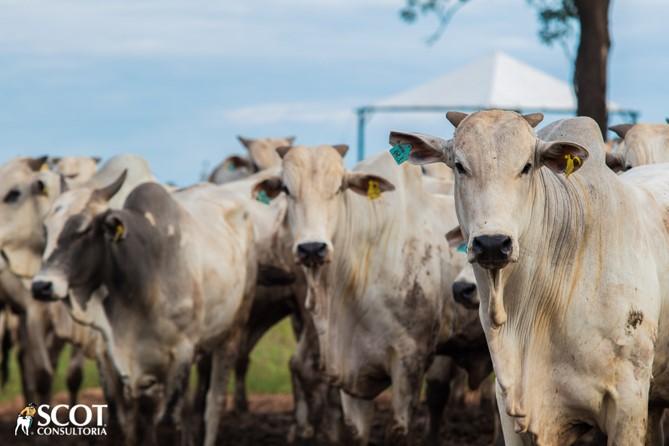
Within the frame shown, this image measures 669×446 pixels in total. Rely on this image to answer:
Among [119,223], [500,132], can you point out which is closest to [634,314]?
[500,132]

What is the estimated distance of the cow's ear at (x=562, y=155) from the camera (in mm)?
5547

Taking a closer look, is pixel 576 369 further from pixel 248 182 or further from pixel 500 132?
pixel 248 182

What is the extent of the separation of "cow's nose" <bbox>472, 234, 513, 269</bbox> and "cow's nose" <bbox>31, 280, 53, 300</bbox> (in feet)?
13.6

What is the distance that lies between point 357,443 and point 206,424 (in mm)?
1722

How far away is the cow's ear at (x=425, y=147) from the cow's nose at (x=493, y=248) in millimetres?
578

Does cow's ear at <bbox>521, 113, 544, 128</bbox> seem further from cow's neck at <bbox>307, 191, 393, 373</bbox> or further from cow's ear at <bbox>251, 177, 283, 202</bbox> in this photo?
cow's ear at <bbox>251, 177, 283, 202</bbox>

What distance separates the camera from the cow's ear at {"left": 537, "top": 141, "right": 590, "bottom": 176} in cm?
555

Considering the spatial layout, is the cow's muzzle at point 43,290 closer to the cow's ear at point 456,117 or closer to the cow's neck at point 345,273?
the cow's neck at point 345,273

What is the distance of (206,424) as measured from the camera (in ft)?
33.0

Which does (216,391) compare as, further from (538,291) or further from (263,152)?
(538,291)

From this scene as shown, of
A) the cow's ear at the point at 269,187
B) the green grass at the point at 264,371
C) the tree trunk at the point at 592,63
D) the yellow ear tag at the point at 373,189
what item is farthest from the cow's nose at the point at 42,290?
the tree trunk at the point at 592,63

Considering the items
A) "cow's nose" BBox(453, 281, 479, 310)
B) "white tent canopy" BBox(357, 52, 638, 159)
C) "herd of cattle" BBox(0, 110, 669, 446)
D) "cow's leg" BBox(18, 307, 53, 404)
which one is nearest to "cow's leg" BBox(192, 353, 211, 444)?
"herd of cattle" BBox(0, 110, 669, 446)

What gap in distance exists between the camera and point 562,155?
18.3 feet

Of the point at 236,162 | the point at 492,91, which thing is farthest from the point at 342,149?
the point at 492,91
